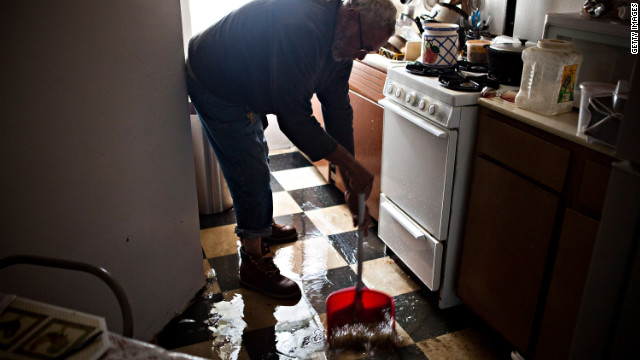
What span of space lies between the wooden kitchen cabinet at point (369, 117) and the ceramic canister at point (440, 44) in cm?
25

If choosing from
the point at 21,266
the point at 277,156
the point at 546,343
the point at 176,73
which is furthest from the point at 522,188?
the point at 277,156

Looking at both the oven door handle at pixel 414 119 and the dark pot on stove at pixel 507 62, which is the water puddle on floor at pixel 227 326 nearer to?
the oven door handle at pixel 414 119

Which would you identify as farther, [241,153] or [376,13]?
[241,153]

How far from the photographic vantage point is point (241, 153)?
1.98 m

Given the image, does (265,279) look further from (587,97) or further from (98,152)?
(587,97)

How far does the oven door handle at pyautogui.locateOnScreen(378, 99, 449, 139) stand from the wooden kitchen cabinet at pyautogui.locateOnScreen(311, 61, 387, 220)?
0.18 m

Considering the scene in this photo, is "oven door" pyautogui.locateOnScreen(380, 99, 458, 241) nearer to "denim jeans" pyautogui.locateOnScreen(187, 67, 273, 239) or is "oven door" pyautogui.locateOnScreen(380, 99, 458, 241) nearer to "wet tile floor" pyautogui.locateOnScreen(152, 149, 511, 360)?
"wet tile floor" pyautogui.locateOnScreen(152, 149, 511, 360)

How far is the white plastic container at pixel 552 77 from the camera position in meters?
1.55

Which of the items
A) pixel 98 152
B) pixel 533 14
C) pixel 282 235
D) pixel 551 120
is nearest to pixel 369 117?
pixel 282 235

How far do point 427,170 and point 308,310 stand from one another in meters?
0.73

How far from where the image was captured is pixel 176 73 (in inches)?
71.1

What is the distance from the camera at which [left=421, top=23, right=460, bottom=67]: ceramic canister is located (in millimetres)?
2061

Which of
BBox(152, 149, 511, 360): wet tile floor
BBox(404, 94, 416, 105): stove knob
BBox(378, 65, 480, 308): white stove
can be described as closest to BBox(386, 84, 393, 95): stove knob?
BBox(378, 65, 480, 308): white stove

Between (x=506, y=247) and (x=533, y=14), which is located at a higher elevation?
(x=533, y=14)
